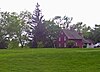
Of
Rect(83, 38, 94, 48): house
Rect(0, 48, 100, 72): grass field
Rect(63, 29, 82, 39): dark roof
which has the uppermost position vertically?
Rect(63, 29, 82, 39): dark roof

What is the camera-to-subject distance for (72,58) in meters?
19.1

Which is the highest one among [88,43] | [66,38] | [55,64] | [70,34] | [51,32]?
[51,32]

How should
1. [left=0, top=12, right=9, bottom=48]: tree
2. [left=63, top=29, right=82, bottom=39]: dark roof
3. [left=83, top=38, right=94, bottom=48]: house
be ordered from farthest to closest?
1. [left=83, top=38, right=94, bottom=48]: house
2. [left=63, top=29, right=82, bottom=39]: dark roof
3. [left=0, top=12, right=9, bottom=48]: tree

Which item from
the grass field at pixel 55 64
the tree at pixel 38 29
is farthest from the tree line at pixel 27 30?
the grass field at pixel 55 64

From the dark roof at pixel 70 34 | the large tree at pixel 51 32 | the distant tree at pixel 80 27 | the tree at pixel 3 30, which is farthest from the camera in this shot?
the distant tree at pixel 80 27

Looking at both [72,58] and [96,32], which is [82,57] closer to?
[72,58]

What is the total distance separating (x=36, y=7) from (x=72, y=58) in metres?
59.4

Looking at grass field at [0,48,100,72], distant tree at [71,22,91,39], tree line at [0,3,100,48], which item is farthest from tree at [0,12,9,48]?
grass field at [0,48,100,72]

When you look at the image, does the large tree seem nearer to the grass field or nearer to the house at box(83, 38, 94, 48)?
the house at box(83, 38, 94, 48)

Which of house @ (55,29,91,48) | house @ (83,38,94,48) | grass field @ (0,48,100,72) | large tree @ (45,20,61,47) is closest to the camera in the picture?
grass field @ (0,48,100,72)

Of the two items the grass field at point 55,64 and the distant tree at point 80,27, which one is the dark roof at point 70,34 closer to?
the distant tree at point 80,27

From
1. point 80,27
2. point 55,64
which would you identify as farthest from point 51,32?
point 55,64

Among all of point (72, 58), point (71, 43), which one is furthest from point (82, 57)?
point (71, 43)

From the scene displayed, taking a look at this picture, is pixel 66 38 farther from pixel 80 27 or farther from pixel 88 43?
pixel 80 27
